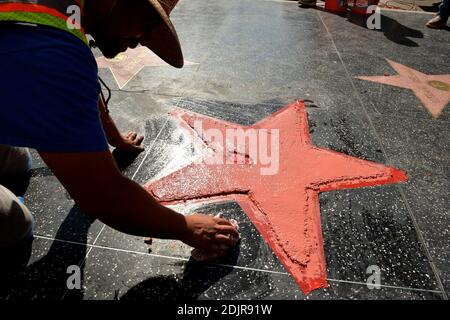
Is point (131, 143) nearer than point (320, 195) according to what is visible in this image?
No

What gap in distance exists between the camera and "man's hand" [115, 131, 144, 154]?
6.92 feet

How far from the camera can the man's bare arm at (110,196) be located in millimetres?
942

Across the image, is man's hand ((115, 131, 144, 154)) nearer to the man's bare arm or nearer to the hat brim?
the hat brim

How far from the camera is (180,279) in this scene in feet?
4.99

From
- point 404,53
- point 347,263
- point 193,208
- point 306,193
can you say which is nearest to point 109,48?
point 193,208

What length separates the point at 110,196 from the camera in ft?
3.35

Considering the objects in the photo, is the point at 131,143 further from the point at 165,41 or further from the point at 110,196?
the point at 110,196

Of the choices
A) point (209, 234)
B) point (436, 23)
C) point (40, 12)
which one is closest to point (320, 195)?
point (209, 234)

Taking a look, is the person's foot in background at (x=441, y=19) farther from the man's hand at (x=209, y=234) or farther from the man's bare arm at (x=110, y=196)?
the man's bare arm at (x=110, y=196)

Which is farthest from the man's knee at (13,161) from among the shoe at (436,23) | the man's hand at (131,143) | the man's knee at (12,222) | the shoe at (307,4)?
the shoe at (436,23)

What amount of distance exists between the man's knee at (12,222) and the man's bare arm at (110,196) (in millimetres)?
746

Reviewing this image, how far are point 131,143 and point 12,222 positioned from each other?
2.73 feet

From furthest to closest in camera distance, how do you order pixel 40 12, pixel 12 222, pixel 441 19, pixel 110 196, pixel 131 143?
pixel 441 19 → pixel 131 143 → pixel 12 222 → pixel 110 196 → pixel 40 12
